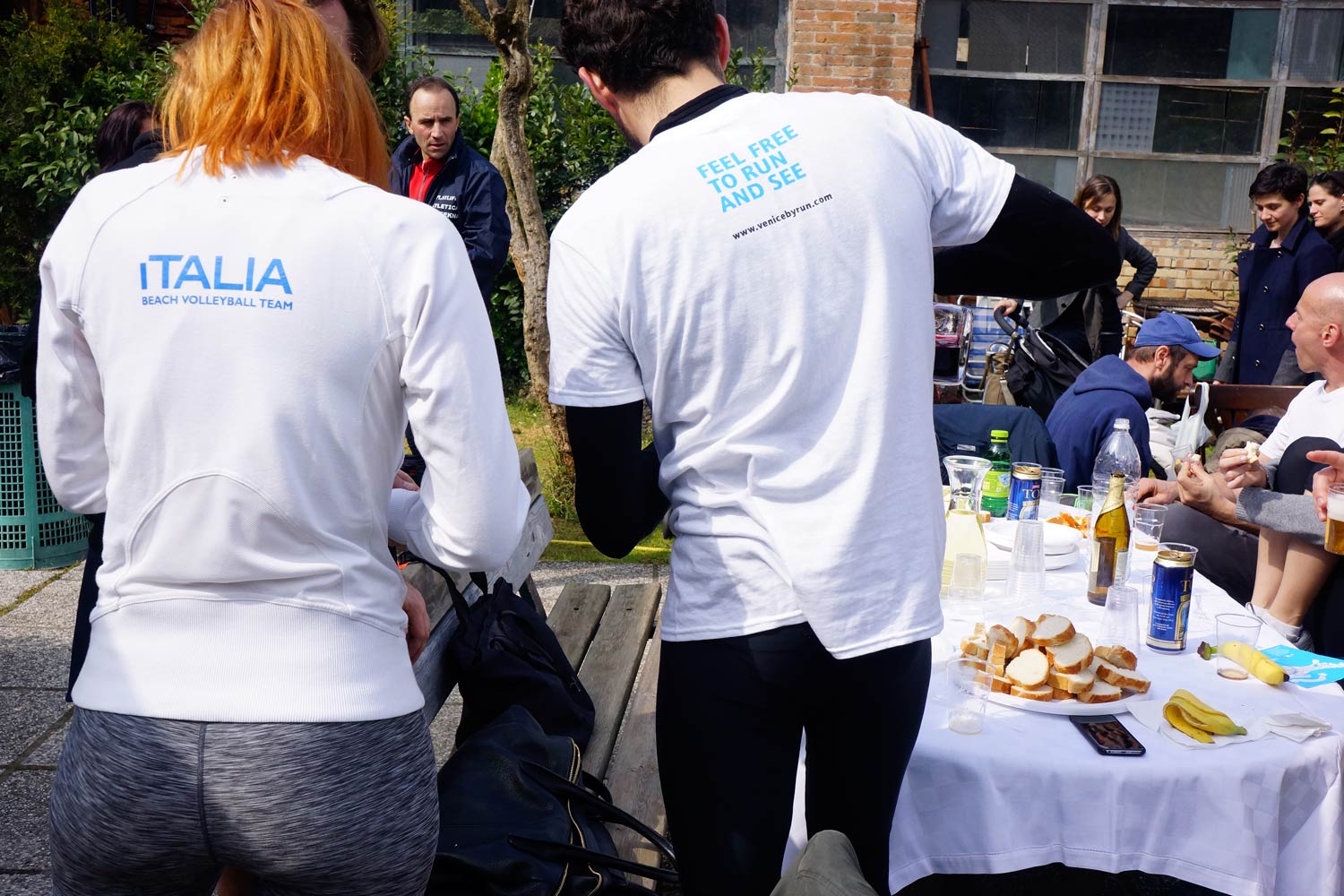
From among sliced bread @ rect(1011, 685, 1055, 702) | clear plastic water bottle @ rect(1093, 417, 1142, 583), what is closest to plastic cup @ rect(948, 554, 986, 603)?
sliced bread @ rect(1011, 685, 1055, 702)

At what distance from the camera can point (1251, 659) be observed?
95.5 inches

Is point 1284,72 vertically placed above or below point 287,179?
above

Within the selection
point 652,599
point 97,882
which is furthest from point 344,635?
point 652,599

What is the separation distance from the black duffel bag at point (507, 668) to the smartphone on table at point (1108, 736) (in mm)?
1174

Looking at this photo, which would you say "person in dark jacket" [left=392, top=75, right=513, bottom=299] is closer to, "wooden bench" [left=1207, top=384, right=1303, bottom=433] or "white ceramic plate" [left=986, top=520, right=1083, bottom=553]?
"white ceramic plate" [left=986, top=520, right=1083, bottom=553]

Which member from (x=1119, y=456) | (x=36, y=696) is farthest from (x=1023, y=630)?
(x=36, y=696)

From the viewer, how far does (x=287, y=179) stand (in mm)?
1411

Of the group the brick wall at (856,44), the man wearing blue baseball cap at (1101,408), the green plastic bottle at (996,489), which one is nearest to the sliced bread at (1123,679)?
the green plastic bottle at (996,489)

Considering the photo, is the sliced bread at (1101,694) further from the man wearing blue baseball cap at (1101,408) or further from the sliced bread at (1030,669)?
the man wearing blue baseball cap at (1101,408)

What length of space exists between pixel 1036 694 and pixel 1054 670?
61 mm

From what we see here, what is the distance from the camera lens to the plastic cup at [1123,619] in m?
2.51

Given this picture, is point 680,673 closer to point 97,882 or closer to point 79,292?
point 97,882

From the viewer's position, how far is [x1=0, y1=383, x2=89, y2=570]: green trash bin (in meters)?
5.01

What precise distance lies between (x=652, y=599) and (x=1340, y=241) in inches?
201
